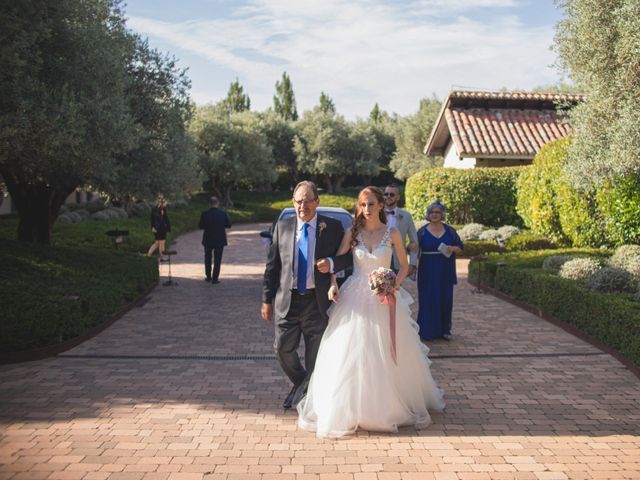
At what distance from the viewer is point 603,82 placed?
1089 centimetres

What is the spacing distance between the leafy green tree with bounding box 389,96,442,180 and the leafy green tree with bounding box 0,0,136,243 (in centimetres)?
3821

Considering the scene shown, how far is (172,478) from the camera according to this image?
15.2ft

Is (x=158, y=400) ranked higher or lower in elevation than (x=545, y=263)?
lower

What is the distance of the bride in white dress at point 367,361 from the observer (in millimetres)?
5516

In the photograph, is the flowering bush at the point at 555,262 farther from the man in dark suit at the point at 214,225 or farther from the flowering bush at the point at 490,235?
the flowering bush at the point at 490,235

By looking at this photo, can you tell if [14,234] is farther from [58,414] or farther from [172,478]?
[172,478]

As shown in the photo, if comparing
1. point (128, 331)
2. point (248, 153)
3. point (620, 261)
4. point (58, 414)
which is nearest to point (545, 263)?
point (620, 261)

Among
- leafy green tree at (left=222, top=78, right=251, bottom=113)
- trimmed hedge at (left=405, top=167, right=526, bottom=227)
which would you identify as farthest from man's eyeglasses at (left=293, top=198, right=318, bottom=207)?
leafy green tree at (left=222, top=78, right=251, bottom=113)

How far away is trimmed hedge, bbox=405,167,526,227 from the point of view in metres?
23.1

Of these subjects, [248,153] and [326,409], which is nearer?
[326,409]

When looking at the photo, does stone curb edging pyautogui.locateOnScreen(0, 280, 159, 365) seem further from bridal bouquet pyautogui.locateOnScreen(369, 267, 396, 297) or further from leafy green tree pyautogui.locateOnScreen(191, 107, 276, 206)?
leafy green tree pyautogui.locateOnScreen(191, 107, 276, 206)

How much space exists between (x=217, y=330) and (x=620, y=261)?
720 centimetres

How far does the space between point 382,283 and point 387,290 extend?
8cm

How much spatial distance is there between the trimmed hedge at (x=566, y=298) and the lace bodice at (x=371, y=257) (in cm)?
353
